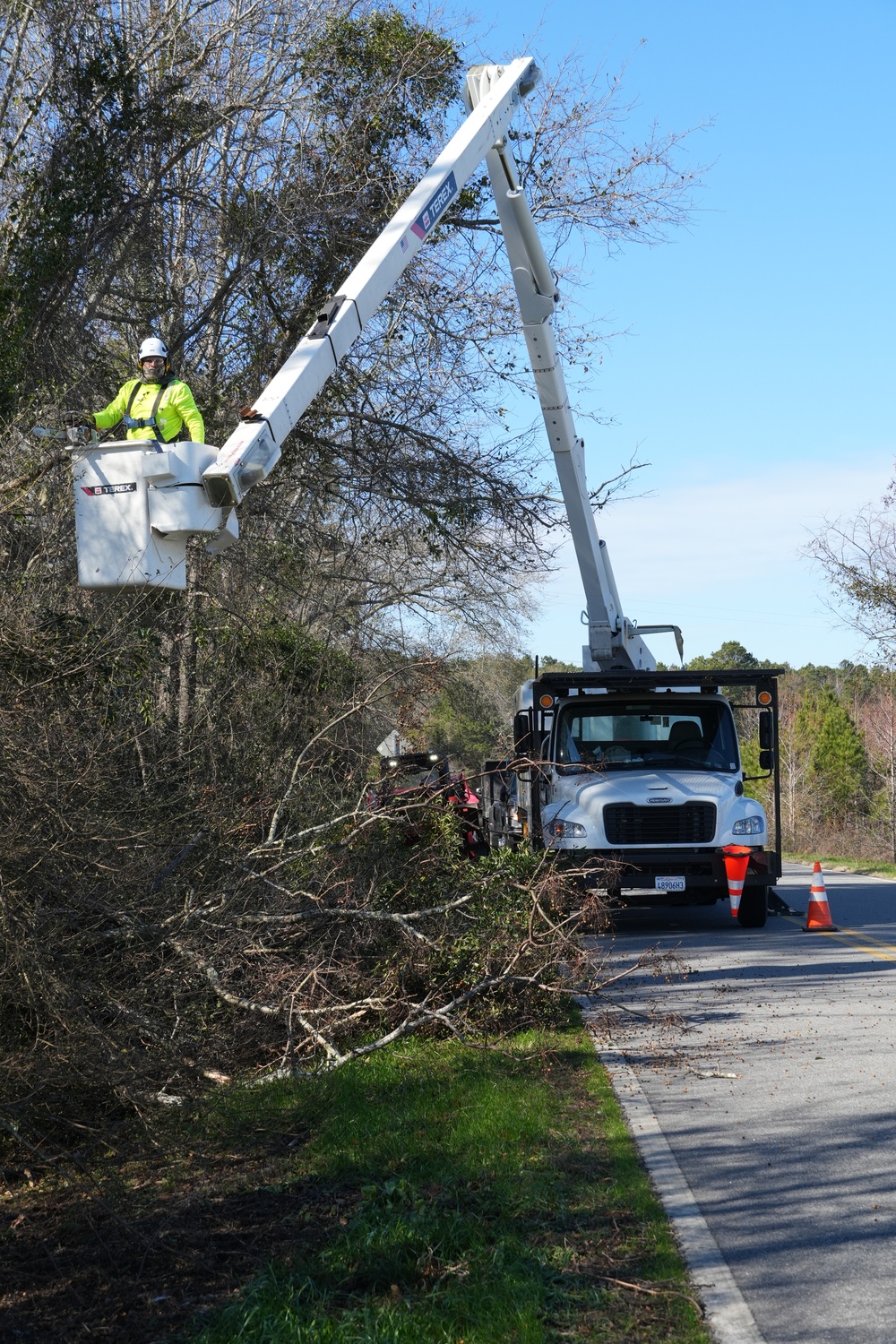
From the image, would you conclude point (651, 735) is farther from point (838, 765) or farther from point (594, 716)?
point (838, 765)

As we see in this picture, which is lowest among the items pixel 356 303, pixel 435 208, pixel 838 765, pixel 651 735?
pixel 838 765

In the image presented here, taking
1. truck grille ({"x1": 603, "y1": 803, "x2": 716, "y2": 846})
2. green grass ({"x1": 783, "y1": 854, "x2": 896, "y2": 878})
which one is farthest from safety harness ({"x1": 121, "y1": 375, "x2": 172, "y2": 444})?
green grass ({"x1": 783, "y1": 854, "x2": 896, "y2": 878})

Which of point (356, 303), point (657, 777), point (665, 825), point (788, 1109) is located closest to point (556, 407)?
point (657, 777)

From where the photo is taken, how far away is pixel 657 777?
577 inches

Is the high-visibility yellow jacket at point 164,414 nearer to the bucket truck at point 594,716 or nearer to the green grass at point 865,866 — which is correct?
the bucket truck at point 594,716

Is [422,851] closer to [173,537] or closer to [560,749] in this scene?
[173,537]

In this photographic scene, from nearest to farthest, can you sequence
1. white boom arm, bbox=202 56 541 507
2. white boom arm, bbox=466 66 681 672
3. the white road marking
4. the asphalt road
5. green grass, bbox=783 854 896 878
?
the white road marking, the asphalt road, white boom arm, bbox=202 56 541 507, white boom arm, bbox=466 66 681 672, green grass, bbox=783 854 896 878

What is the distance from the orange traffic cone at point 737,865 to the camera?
1412cm

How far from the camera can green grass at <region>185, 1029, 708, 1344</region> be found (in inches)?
168

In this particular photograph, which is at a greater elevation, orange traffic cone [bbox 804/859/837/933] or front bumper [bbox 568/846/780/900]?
front bumper [bbox 568/846/780/900]

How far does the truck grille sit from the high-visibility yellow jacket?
808 cm

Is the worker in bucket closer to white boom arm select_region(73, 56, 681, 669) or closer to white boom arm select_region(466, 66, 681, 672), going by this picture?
white boom arm select_region(73, 56, 681, 669)

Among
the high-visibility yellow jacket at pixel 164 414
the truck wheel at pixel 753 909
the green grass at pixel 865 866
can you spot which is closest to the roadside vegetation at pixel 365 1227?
the high-visibility yellow jacket at pixel 164 414

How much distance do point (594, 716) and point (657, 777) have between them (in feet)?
4.17
